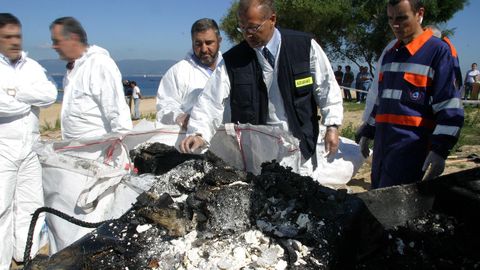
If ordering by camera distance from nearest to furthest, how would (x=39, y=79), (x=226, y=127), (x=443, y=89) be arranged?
(x=443, y=89)
(x=226, y=127)
(x=39, y=79)

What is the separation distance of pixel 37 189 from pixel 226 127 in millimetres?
1833

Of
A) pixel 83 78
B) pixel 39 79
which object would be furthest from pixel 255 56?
pixel 39 79

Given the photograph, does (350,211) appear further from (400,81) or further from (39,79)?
(39,79)

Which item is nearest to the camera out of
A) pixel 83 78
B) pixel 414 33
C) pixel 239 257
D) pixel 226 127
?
pixel 239 257

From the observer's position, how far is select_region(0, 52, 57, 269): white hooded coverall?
3061 millimetres

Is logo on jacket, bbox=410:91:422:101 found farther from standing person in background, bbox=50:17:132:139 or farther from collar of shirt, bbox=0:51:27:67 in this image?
collar of shirt, bbox=0:51:27:67

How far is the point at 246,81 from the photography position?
2604 mm

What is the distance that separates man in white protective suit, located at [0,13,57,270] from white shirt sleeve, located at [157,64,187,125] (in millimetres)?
878

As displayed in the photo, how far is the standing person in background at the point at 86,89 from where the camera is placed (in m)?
3.04

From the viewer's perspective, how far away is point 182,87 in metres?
3.49

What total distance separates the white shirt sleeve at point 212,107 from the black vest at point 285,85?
0.05 meters

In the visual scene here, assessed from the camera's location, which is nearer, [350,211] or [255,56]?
[350,211]

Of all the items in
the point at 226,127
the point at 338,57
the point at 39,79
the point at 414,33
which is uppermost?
the point at 414,33

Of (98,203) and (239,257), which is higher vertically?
(239,257)
